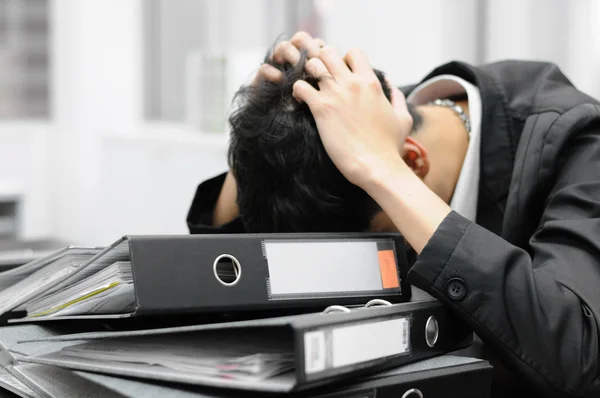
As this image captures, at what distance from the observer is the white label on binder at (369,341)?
0.52 meters

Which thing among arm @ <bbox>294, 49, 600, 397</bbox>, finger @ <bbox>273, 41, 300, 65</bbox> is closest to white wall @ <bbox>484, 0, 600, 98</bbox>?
arm @ <bbox>294, 49, 600, 397</bbox>

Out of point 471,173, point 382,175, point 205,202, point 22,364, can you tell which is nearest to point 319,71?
point 382,175

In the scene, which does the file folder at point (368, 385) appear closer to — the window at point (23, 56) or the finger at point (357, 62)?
the finger at point (357, 62)

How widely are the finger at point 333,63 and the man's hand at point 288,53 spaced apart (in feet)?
0.05

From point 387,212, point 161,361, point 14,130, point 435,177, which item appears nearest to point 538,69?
point 435,177

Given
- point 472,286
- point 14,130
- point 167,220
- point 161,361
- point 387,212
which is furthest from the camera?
point 14,130

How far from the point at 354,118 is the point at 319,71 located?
8 centimetres

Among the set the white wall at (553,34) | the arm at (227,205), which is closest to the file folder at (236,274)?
the arm at (227,205)

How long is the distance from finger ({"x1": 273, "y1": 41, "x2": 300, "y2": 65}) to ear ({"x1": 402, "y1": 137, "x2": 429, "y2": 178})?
0.17 meters

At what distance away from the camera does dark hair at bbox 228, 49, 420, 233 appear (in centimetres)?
88

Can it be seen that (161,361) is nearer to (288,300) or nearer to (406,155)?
(288,300)

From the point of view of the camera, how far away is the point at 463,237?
2.44 ft

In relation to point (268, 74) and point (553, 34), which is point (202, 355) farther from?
point (553, 34)

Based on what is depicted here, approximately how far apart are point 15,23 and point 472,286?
12.4 feet
